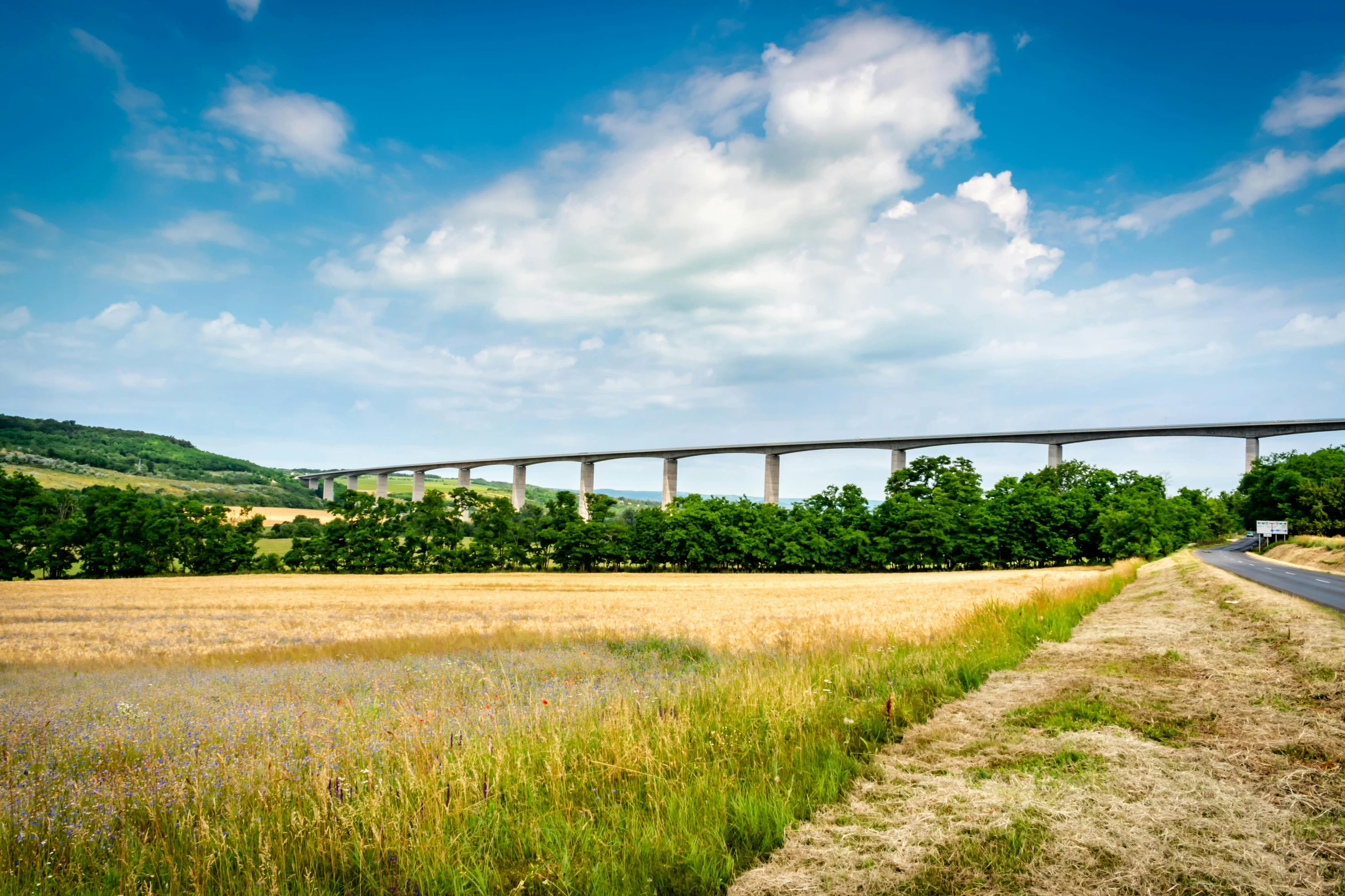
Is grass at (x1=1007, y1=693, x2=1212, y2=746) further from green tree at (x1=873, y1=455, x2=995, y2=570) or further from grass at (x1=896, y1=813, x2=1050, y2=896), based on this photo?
green tree at (x1=873, y1=455, x2=995, y2=570)

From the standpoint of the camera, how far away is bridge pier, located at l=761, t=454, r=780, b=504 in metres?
111

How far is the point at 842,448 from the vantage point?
4321 inches

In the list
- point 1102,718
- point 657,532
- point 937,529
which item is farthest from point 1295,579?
point 657,532

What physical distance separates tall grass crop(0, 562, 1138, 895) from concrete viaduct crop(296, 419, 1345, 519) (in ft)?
320

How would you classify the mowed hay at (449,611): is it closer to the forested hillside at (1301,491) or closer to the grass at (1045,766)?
the grass at (1045,766)

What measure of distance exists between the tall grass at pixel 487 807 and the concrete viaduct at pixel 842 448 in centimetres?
9747

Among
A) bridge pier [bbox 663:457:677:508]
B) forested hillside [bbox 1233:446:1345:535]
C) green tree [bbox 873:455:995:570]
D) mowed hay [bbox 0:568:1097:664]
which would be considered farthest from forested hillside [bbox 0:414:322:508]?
forested hillside [bbox 1233:446:1345:535]

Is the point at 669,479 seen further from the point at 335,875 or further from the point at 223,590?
the point at 335,875

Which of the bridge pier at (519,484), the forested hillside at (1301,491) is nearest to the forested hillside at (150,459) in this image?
the bridge pier at (519,484)

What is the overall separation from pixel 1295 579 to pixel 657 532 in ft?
207

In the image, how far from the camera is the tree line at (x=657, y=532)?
68.6m

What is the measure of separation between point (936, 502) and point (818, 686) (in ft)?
273

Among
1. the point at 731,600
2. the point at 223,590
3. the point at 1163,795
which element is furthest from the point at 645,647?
the point at 223,590

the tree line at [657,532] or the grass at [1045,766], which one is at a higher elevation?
the grass at [1045,766]
